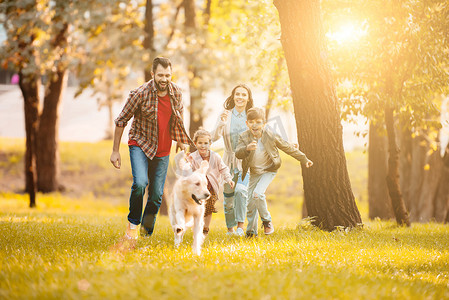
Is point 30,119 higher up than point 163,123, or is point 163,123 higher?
point 30,119

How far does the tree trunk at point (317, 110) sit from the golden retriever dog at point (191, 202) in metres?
2.65

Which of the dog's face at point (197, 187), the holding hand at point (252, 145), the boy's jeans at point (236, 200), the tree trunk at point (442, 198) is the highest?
the holding hand at point (252, 145)

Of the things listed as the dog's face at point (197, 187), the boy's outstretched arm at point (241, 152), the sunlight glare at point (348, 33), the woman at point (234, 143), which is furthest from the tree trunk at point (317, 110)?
the dog's face at point (197, 187)

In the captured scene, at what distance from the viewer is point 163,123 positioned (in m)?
6.41

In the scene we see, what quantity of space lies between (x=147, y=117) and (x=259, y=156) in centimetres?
176

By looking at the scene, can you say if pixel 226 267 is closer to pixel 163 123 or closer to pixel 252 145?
pixel 252 145

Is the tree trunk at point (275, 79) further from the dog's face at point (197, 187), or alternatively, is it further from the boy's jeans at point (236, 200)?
the dog's face at point (197, 187)

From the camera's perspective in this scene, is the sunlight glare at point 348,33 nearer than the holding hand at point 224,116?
No

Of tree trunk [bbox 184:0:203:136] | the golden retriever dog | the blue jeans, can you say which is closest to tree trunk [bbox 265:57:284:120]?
tree trunk [bbox 184:0:203:136]

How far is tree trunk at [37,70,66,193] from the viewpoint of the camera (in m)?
18.2

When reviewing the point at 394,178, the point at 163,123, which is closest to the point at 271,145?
the point at 163,123

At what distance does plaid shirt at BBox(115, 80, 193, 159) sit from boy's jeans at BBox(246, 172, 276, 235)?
1.24 m

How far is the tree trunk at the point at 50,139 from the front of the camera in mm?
18172

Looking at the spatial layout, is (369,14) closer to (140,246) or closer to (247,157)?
(247,157)
